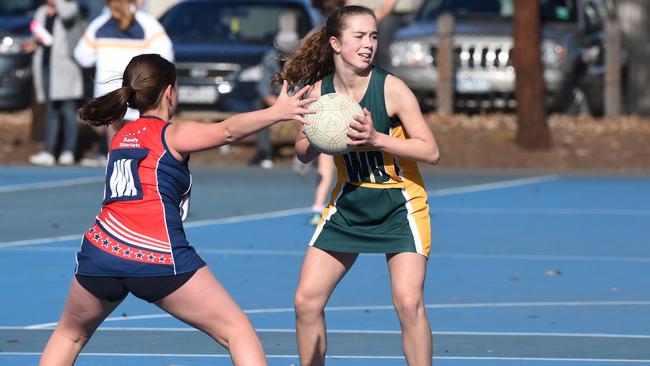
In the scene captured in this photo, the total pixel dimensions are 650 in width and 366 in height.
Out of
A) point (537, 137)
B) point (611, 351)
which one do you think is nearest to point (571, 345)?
point (611, 351)

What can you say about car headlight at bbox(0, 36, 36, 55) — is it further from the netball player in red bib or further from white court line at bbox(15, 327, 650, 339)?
the netball player in red bib

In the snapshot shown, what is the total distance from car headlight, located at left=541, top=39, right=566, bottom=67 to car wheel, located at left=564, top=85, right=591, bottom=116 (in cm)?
86

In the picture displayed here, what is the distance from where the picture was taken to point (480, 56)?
22.9m

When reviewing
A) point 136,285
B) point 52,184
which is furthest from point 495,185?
point 136,285

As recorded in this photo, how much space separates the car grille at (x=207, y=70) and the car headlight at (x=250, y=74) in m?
0.11

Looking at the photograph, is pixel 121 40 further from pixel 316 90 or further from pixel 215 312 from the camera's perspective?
pixel 215 312

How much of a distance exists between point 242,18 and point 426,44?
2.66 m

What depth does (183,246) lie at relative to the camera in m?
6.02

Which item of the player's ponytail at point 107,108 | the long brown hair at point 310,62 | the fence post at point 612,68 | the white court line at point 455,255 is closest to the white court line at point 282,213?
the white court line at point 455,255

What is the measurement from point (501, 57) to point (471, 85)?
0.66 m

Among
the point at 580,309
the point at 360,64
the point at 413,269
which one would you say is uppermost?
the point at 360,64

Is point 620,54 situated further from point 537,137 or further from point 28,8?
point 28,8

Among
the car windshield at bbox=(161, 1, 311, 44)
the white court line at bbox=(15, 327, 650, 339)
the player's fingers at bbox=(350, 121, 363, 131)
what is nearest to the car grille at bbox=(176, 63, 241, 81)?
the car windshield at bbox=(161, 1, 311, 44)

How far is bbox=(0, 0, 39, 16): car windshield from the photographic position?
2498 centimetres
